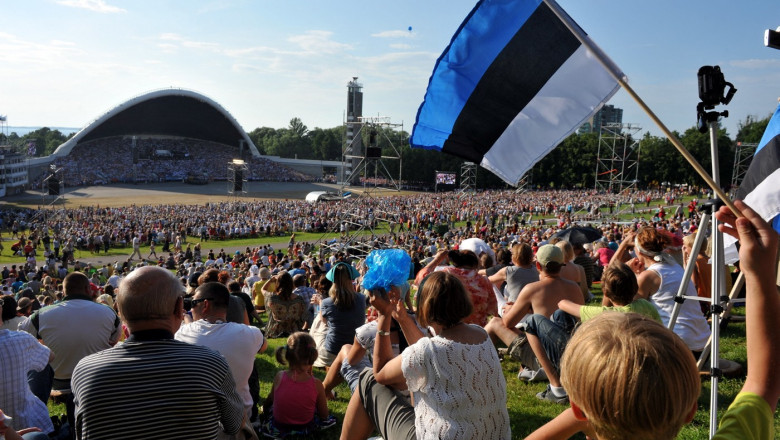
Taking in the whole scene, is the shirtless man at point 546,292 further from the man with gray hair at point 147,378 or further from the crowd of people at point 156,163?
Answer: the crowd of people at point 156,163

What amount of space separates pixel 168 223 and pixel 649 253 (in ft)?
109

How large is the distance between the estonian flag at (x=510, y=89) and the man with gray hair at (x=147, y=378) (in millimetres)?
2985

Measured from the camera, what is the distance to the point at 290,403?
4121 mm

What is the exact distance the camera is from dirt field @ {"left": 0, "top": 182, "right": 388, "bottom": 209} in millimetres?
51156

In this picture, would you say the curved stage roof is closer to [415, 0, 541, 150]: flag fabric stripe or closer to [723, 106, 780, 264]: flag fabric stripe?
[415, 0, 541, 150]: flag fabric stripe

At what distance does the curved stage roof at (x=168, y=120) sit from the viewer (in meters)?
73.5

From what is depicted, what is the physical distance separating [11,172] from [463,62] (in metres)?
64.9

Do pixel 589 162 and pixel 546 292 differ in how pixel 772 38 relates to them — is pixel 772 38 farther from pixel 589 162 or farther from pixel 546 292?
pixel 589 162

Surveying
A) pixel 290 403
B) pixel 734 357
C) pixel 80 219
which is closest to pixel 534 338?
pixel 290 403

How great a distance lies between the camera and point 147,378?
2.30 m

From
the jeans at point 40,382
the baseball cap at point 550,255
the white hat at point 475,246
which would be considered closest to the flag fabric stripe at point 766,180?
the baseball cap at point 550,255

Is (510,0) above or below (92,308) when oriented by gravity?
above

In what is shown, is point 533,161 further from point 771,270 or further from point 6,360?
point 6,360

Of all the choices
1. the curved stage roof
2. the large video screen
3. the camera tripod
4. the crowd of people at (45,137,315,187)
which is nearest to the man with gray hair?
the camera tripod
